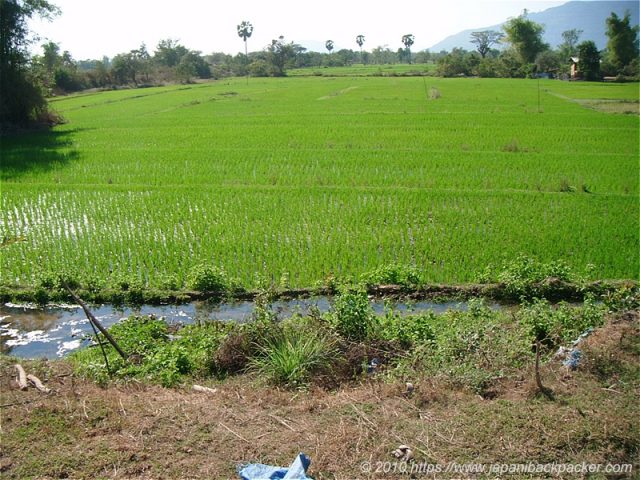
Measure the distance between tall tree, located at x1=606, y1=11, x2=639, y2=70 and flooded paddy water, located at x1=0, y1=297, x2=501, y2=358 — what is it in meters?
44.6

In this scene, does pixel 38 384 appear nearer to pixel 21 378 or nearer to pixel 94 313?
pixel 21 378

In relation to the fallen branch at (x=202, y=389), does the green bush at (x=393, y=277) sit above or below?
above

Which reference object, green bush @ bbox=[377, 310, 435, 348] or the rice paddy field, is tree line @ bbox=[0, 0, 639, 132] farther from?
green bush @ bbox=[377, 310, 435, 348]

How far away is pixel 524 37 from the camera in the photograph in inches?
2167

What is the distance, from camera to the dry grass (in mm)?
3691

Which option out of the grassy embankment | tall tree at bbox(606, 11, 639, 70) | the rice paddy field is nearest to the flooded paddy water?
the rice paddy field

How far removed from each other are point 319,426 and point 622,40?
48457 millimetres

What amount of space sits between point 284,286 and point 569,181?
8.38m

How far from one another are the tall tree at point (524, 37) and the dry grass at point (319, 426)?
190 feet

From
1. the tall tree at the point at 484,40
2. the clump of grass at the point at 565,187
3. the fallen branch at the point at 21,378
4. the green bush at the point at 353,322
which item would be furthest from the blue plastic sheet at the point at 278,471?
the tall tree at the point at 484,40

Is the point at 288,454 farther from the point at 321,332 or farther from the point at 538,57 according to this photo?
the point at 538,57

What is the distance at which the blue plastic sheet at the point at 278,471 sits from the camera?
11.0 feet

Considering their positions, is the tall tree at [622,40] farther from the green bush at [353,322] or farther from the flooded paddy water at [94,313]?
the green bush at [353,322]

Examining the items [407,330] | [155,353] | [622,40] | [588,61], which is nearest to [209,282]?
[155,353]
